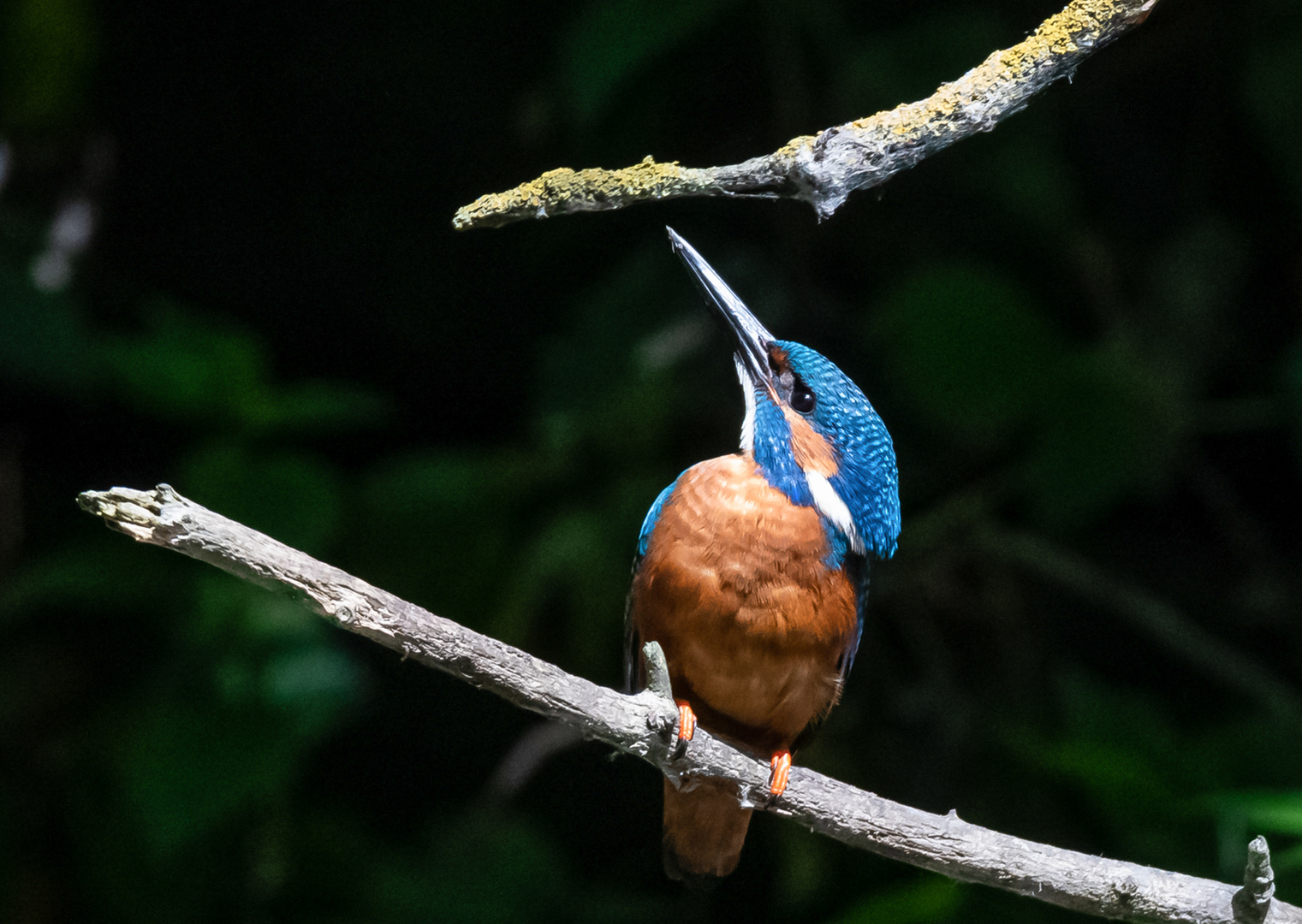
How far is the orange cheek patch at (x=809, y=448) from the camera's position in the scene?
200 centimetres

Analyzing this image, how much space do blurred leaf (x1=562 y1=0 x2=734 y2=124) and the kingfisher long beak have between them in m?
0.75

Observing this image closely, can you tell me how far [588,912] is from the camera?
9.82ft

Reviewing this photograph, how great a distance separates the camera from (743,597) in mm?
1859

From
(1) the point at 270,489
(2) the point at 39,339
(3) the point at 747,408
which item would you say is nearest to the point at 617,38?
(3) the point at 747,408

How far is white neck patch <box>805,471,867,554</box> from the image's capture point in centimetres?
196

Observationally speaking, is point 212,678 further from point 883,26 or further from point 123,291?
point 883,26

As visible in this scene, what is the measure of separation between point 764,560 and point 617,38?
1.32 m

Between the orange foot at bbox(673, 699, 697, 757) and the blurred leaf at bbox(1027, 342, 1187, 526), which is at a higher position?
the blurred leaf at bbox(1027, 342, 1187, 526)

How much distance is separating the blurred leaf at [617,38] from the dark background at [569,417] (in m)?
0.01

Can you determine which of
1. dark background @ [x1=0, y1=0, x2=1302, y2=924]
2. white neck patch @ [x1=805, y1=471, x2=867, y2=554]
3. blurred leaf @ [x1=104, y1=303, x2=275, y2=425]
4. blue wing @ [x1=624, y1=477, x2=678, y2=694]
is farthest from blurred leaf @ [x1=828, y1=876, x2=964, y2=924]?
blurred leaf @ [x1=104, y1=303, x2=275, y2=425]

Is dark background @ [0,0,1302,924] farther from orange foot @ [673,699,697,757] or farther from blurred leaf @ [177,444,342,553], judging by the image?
orange foot @ [673,699,697,757]

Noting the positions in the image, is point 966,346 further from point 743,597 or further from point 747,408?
point 743,597

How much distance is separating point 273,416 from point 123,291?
33.9 inches

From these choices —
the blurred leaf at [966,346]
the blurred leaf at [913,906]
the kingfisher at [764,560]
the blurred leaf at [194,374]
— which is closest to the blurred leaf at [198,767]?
the blurred leaf at [194,374]
